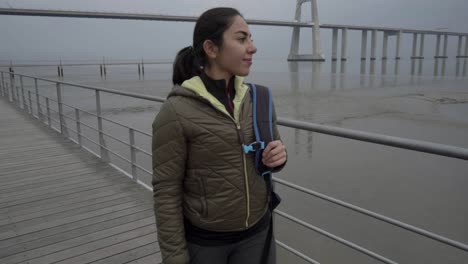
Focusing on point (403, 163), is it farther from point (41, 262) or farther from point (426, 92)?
point (426, 92)

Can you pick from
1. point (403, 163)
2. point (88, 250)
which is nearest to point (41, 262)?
point (88, 250)

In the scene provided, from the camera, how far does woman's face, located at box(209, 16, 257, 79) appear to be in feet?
3.90

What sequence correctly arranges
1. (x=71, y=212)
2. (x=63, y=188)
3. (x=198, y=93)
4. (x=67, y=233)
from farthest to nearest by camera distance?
1. (x=63, y=188)
2. (x=71, y=212)
3. (x=67, y=233)
4. (x=198, y=93)

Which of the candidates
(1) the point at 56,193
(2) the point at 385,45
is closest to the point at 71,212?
(1) the point at 56,193

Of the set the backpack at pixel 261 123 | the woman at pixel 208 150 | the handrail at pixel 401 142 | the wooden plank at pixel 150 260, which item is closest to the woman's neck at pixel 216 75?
the woman at pixel 208 150

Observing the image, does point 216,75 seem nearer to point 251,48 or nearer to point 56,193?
point 251,48

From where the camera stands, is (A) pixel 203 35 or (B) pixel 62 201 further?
(B) pixel 62 201

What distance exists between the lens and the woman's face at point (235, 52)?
1.19m

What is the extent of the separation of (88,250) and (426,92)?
64.4 feet

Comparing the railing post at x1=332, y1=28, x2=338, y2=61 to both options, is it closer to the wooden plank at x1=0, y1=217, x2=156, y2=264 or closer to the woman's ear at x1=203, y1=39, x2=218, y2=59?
the wooden plank at x1=0, y1=217, x2=156, y2=264

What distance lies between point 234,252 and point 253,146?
403 mm

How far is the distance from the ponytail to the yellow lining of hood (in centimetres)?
6

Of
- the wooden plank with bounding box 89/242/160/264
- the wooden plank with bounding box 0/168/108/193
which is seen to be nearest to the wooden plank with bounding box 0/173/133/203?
the wooden plank with bounding box 0/168/108/193

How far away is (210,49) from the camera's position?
3.96ft
